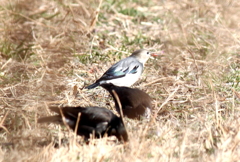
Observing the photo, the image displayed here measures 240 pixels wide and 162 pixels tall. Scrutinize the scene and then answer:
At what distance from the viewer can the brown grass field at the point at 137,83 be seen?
4828 millimetres

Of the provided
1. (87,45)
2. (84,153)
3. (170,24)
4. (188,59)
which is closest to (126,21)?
(170,24)

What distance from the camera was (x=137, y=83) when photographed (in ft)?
26.3

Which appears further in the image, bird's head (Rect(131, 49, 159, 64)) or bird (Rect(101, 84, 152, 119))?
bird's head (Rect(131, 49, 159, 64))

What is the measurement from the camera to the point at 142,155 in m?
4.53

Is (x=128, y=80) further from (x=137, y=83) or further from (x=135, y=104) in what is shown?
(x=135, y=104)

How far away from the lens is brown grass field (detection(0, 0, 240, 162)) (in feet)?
15.8

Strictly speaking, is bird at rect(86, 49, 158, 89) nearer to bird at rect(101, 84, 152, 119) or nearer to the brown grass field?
the brown grass field

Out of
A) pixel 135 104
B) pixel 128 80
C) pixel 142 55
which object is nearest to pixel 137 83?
pixel 128 80

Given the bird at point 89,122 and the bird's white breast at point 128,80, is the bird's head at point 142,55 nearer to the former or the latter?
the bird's white breast at point 128,80

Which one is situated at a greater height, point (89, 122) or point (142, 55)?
point (89, 122)

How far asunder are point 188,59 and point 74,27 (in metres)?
2.56

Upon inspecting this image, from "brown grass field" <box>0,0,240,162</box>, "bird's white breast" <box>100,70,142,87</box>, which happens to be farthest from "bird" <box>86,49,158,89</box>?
"brown grass field" <box>0,0,240,162</box>

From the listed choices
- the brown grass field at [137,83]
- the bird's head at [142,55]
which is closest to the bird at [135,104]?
the brown grass field at [137,83]

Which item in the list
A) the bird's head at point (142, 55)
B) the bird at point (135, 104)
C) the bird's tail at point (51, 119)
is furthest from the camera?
the bird's head at point (142, 55)
